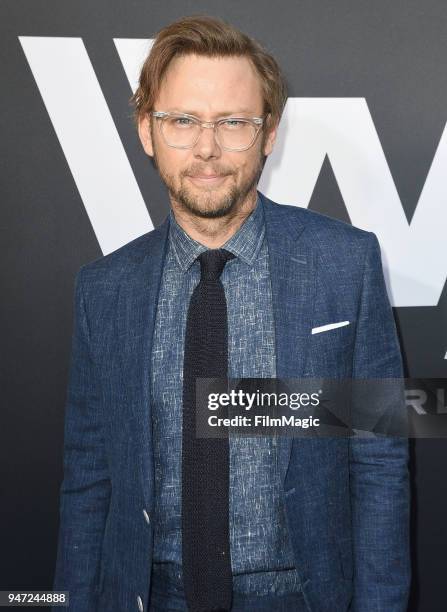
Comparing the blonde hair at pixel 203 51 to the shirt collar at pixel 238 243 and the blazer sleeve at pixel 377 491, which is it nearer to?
the shirt collar at pixel 238 243

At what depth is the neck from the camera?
1738 mm

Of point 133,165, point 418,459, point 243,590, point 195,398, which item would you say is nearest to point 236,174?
point 195,398

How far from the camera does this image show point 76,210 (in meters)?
2.26

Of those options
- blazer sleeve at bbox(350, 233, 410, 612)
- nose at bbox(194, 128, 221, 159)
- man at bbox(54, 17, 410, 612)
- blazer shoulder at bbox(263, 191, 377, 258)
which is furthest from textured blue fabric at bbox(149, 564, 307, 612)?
nose at bbox(194, 128, 221, 159)

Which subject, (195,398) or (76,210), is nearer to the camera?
(195,398)

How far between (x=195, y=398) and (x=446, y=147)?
117 centimetres

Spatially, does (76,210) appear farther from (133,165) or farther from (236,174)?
(236,174)

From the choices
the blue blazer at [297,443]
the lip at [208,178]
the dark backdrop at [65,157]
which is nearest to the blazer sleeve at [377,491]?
the blue blazer at [297,443]

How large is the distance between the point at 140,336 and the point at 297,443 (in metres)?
0.40

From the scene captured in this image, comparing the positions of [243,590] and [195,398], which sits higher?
[195,398]

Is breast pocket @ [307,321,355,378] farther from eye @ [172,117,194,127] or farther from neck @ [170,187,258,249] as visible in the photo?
eye @ [172,117,194,127]

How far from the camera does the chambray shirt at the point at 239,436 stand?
158 cm

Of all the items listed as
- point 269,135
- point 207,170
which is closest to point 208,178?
point 207,170

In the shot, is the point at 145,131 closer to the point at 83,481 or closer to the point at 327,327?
the point at 327,327
